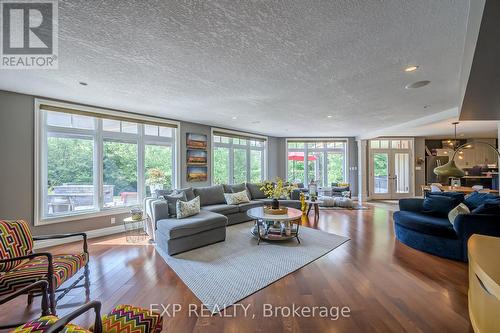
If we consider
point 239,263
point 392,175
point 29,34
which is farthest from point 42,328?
point 392,175

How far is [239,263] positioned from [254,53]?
2588mm

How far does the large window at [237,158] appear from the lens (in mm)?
6426

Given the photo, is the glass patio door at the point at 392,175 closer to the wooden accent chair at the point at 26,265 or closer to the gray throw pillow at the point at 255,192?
the gray throw pillow at the point at 255,192

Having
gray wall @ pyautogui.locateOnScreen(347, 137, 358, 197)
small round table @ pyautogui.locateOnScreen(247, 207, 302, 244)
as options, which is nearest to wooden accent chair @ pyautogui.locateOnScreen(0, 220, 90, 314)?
small round table @ pyautogui.locateOnScreen(247, 207, 302, 244)

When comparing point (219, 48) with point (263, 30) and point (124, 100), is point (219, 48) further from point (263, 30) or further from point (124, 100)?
point (124, 100)

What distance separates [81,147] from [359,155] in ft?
28.3

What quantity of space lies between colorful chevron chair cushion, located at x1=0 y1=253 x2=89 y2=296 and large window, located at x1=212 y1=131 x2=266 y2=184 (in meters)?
4.31

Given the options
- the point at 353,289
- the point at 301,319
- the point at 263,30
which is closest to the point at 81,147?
the point at 263,30

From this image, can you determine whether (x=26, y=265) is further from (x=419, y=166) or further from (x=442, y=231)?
(x=419, y=166)

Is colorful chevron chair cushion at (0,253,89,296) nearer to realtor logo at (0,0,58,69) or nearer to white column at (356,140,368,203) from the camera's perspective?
realtor logo at (0,0,58,69)

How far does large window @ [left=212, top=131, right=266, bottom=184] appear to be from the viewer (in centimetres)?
643

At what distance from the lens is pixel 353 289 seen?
223 cm

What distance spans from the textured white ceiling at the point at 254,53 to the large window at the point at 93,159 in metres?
0.54

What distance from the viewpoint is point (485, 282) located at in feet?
3.76
